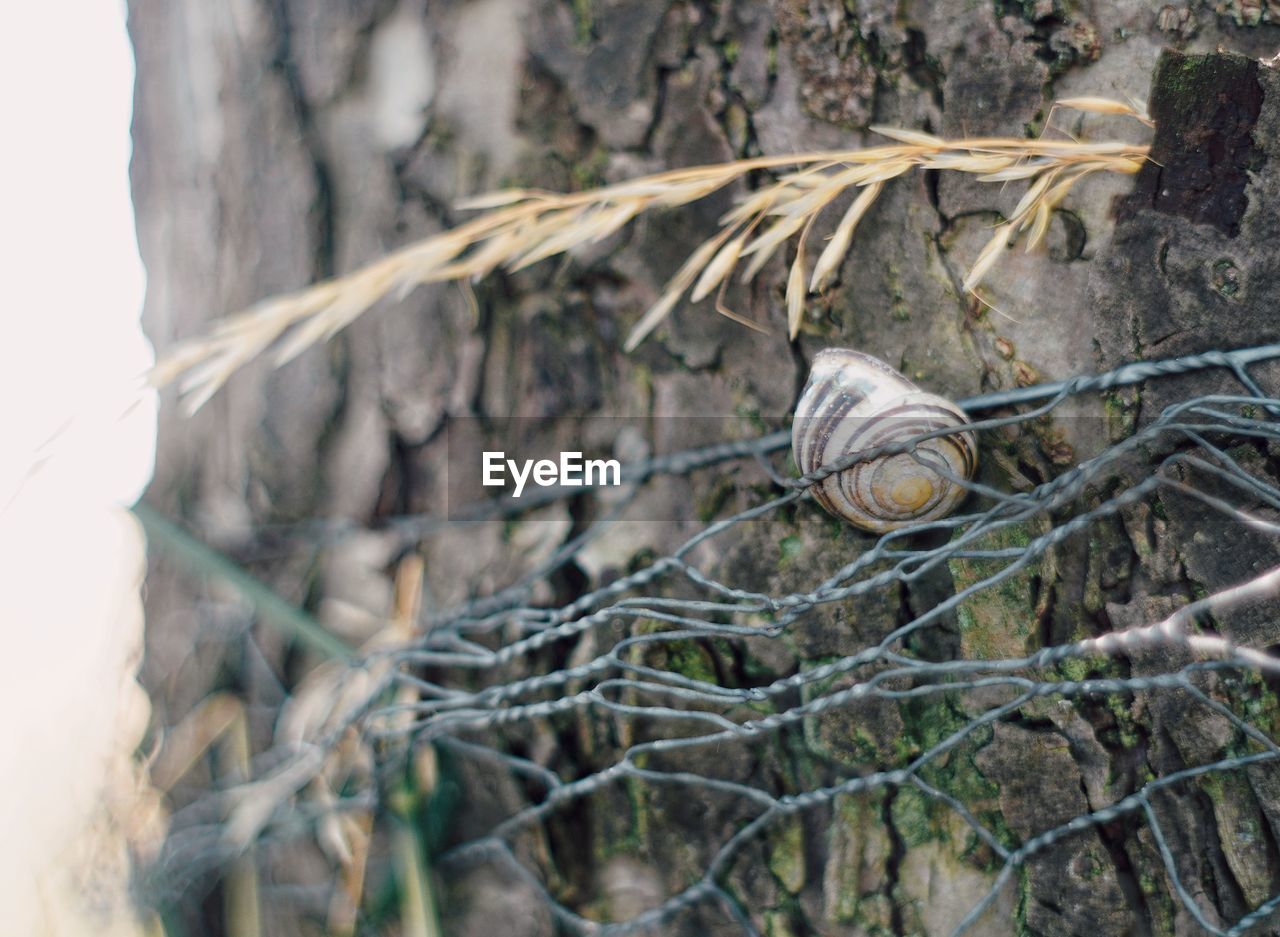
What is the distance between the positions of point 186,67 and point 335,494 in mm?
443

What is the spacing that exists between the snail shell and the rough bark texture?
41mm

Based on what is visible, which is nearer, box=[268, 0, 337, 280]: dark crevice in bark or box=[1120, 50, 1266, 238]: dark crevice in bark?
box=[1120, 50, 1266, 238]: dark crevice in bark

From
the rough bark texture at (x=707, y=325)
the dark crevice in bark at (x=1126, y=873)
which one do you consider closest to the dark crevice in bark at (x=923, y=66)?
the rough bark texture at (x=707, y=325)

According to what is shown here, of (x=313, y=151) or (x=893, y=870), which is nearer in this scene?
(x=893, y=870)

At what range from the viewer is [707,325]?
2.53ft

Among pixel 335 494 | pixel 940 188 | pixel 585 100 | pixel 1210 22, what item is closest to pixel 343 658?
pixel 335 494

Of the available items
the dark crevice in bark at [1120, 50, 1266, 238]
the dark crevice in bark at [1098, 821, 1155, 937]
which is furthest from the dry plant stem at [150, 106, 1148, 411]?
the dark crevice in bark at [1098, 821, 1155, 937]

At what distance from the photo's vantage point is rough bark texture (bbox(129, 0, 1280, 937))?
616 millimetres

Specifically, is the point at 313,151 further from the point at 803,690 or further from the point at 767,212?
the point at 803,690

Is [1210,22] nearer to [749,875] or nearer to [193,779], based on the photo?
[749,875]

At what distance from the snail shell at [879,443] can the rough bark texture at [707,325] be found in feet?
0.14

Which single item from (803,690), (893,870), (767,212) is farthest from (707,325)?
(893,870)

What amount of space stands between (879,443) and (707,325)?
19cm

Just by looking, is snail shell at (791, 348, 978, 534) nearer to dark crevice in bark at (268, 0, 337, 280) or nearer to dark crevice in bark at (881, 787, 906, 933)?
dark crevice in bark at (881, 787, 906, 933)
